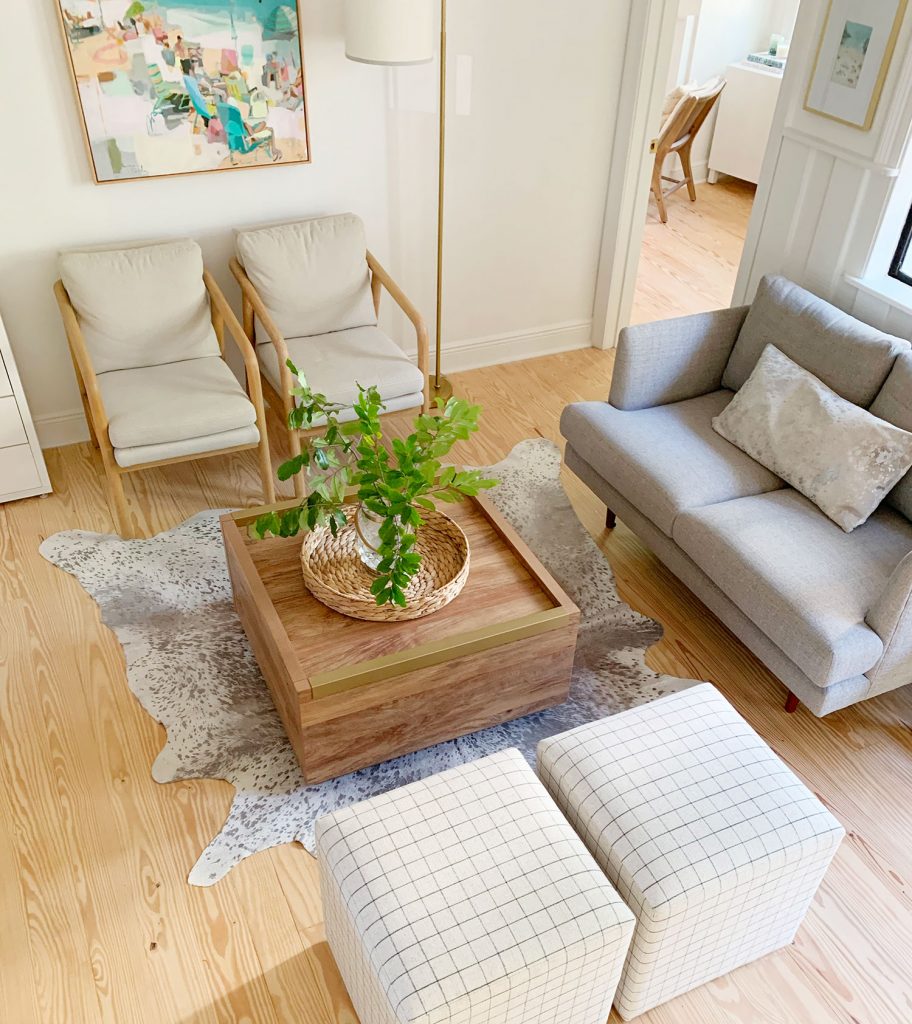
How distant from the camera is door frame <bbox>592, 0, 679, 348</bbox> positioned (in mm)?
3678

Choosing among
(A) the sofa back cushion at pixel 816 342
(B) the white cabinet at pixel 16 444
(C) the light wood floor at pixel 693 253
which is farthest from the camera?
(C) the light wood floor at pixel 693 253

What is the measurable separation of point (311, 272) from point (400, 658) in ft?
5.66

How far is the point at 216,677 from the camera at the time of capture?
107 inches

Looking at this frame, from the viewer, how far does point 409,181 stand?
3.71m

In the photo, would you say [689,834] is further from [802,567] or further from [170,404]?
[170,404]

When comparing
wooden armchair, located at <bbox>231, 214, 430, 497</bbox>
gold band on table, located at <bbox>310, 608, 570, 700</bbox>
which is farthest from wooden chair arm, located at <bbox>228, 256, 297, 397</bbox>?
gold band on table, located at <bbox>310, 608, 570, 700</bbox>

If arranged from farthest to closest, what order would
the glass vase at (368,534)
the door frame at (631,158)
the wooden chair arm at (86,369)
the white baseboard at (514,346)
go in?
the white baseboard at (514,346) → the door frame at (631,158) → the wooden chair arm at (86,369) → the glass vase at (368,534)

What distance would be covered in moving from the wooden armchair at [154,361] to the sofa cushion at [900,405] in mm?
1915

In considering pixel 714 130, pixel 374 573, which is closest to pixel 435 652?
pixel 374 573

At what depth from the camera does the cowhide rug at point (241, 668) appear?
95.0 inches

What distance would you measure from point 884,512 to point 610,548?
2.85ft

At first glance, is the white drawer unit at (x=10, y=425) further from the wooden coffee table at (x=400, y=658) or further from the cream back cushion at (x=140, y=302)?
the wooden coffee table at (x=400, y=658)

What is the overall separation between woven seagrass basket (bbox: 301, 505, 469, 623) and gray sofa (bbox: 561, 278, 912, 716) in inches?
26.6

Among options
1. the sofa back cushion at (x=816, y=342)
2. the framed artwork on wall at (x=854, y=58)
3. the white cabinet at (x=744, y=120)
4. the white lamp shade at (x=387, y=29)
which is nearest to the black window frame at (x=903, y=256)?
the sofa back cushion at (x=816, y=342)
